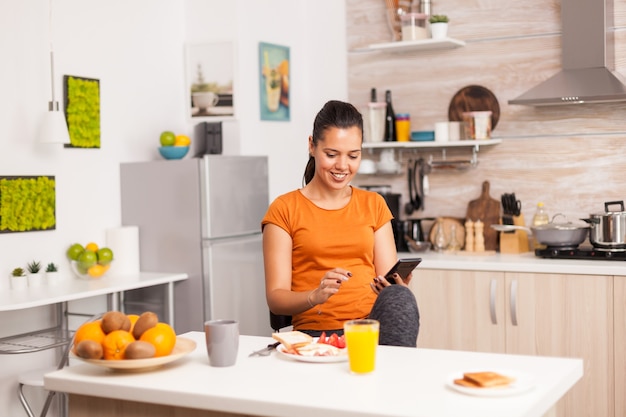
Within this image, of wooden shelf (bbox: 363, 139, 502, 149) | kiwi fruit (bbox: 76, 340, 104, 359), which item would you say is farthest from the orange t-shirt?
wooden shelf (bbox: 363, 139, 502, 149)

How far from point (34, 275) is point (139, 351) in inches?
90.2

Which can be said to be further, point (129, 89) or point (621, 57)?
point (129, 89)

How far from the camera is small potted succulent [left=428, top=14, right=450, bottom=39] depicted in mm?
4605

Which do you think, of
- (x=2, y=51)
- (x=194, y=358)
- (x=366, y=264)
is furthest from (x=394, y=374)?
(x=2, y=51)

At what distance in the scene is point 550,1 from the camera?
4523 millimetres

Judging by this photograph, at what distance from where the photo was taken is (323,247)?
2.84 meters

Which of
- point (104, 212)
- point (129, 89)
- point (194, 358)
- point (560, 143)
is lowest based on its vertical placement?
point (194, 358)

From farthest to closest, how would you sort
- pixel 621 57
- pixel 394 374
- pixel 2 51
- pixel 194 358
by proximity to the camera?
pixel 621 57, pixel 2 51, pixel 194 358, pixel 394 374

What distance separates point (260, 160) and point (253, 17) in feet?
2.77

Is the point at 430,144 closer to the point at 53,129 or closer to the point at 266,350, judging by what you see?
the point at 53,129

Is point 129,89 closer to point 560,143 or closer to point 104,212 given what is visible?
point 104,212

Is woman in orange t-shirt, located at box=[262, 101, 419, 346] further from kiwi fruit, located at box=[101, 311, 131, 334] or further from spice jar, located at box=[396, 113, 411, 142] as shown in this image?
spice jar, located at box=[396, 113, 411, 142]

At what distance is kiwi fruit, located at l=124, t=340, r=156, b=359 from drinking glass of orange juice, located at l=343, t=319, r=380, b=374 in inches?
18.2

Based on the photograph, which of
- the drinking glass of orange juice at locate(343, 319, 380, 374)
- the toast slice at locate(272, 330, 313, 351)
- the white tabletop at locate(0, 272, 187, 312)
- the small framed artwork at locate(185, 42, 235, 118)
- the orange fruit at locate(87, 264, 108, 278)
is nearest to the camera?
the drinking glass of orange juice at locate(343, 319, 380, 374)
